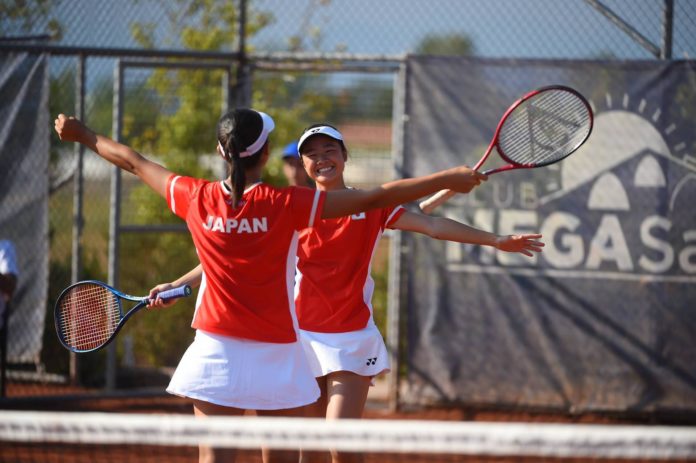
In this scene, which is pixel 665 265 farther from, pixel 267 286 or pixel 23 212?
pixel 23 212

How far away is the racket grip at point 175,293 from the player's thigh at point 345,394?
85cm

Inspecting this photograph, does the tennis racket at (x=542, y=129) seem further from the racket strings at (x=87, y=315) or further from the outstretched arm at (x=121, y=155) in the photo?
A: the racket strings at (x=87, y=315)

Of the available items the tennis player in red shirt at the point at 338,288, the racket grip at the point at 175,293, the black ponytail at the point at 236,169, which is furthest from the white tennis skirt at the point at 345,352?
the black ponytail at the point at 236,169

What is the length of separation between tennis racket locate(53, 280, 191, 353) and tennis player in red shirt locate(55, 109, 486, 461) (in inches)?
28.0

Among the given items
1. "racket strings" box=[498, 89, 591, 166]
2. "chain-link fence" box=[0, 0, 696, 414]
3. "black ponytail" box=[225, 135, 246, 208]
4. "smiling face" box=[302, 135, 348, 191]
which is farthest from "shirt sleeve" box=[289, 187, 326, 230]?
"chain-link fence" box=[0, 0, 696, 414]

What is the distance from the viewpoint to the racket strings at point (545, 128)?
4266 mm

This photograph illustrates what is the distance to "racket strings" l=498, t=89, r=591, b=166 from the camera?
4.27 meters

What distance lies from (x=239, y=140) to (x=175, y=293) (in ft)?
2.38

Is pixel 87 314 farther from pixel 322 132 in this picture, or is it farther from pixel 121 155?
pixel 322 132

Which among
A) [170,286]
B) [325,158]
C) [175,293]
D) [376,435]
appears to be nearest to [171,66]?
[325,158]

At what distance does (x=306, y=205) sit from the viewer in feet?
10.6

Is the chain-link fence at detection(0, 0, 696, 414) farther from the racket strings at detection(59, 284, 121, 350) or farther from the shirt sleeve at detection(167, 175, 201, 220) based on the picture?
the shirt sleeve at detection(167, 175, 201, 220)

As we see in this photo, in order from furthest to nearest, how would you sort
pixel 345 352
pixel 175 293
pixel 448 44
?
pixel 448 44 < pixel 345 352 < pixel 175 293

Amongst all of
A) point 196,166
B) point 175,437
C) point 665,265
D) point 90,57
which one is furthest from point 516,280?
point 175,437
